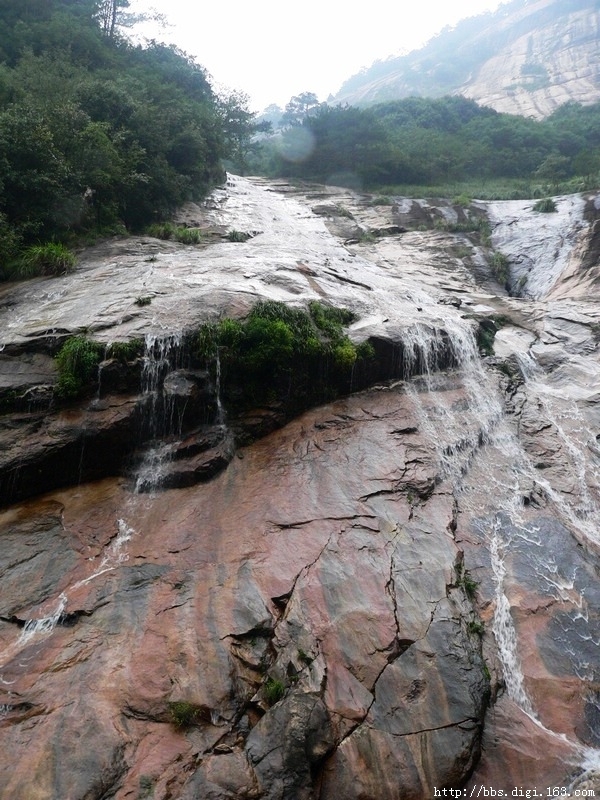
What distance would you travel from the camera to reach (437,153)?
37.2m

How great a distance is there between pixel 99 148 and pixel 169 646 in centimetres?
1616

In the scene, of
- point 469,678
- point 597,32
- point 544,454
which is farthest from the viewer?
point 597,32

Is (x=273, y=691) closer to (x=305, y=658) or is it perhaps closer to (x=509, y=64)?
(x=305, y=658)

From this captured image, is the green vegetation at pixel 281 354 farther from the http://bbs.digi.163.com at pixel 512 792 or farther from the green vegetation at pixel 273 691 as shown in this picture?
the http://bbs.digi.163.com at pixel 512 792

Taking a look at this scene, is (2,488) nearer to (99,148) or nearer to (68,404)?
(68,404)

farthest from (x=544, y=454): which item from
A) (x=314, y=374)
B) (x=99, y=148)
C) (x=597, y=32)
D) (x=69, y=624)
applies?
(x=597, y=32)

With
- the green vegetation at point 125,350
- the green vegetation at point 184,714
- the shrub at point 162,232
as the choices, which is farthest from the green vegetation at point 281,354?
the shrub at point 162,232

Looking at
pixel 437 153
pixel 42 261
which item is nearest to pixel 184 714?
pixel 42 261

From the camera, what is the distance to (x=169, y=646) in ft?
21.0

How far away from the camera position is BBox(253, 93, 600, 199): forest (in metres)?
35.4

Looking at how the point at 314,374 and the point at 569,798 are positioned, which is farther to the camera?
the point at 314,374

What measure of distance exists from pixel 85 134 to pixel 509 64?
88.5 m

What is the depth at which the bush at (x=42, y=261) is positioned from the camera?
1325 cm

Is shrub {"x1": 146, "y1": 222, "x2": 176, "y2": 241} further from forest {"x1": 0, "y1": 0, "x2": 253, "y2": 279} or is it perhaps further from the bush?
the bush
